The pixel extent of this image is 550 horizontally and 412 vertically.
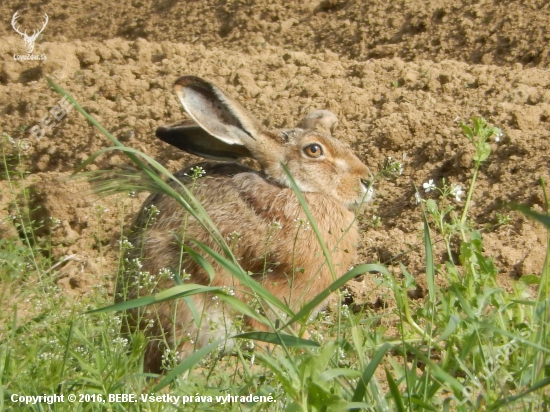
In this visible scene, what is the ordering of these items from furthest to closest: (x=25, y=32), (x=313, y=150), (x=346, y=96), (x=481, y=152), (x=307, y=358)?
(x=25, y=32), (x=346, y=96), (x=313, y=150), (x=481, y=152), (x=307, y=358)

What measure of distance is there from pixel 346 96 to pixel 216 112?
1.98 m

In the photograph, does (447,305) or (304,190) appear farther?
(304,190)

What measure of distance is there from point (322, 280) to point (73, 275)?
2002mm

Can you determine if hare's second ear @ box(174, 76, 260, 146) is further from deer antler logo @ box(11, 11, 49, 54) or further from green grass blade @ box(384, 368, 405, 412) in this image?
deer antler logo @ box(11, 11, 49, 54)

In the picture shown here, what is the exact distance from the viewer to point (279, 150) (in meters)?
5.47

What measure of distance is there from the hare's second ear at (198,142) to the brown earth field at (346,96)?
626 millimetres

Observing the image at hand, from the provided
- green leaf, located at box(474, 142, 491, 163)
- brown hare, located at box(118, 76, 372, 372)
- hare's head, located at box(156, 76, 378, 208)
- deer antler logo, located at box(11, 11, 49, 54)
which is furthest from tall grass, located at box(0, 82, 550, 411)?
deer antler logo, located at box(11, 11, 49, 54)

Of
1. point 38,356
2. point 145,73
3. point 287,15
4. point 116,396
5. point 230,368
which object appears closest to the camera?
point 116,396

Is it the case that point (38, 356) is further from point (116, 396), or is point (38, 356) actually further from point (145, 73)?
point (145, 73)

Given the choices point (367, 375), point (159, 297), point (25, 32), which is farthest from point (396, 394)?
point (25, 32)

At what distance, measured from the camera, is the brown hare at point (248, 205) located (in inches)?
189

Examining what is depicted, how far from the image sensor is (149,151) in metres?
7.11

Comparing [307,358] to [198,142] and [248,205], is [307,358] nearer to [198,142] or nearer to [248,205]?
[248,205]

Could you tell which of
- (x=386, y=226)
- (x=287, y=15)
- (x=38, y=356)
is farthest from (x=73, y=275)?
Answer: (x=287, y=15)
